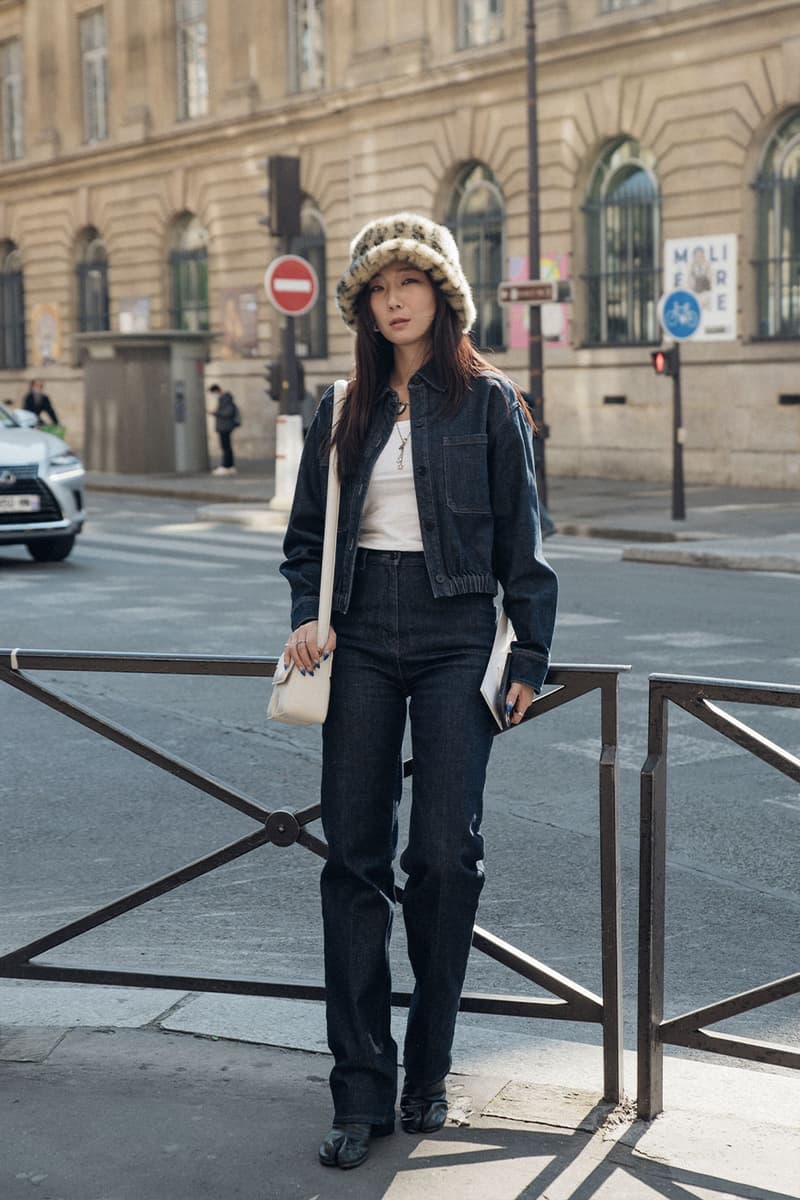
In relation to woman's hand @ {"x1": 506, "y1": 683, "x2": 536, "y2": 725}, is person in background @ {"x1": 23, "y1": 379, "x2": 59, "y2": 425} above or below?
above

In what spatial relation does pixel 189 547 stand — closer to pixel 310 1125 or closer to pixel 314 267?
pixel 310 1125

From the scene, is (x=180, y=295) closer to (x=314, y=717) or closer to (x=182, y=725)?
(x=182, y=725)

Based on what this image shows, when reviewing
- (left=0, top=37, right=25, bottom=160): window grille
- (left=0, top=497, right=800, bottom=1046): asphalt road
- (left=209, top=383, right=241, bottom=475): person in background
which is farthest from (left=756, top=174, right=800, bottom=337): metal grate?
(left=0, top=37, right=25, bottom=160): window grille

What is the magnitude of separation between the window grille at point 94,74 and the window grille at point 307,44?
759cm

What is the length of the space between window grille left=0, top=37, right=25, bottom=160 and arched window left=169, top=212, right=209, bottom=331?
8.62m

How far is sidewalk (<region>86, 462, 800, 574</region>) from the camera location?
628 inches

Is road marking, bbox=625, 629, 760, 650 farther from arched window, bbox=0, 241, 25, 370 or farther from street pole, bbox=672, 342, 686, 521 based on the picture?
arched window, bbox=0, 241, 25, 370

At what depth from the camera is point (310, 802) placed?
5594 millimetres

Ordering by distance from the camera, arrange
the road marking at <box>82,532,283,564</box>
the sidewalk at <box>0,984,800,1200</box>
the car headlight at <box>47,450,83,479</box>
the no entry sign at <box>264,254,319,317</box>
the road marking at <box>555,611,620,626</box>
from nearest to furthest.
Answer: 1. the sidewalk at <box>0,984,800,1200</box>
2. the road marking at <box>555,611,620,626</box>
3. the car headlight at <box>47,450,83,479</box>
4. the road marking at <box>82,532,283,564</box>
5. the no entry sign at <box>264,254,319,317</box>

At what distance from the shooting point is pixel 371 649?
131 inches

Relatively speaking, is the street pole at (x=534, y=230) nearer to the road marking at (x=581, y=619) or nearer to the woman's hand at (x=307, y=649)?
the road marking at (x=581, y=619)

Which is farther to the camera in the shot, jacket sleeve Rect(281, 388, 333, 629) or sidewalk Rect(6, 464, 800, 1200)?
jacket sleeve Rect(281, 388, 333, 629)

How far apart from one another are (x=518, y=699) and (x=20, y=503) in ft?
38.3

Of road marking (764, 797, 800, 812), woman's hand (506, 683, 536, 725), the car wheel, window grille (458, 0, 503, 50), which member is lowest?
road marking (764, 797, 800, 812)
